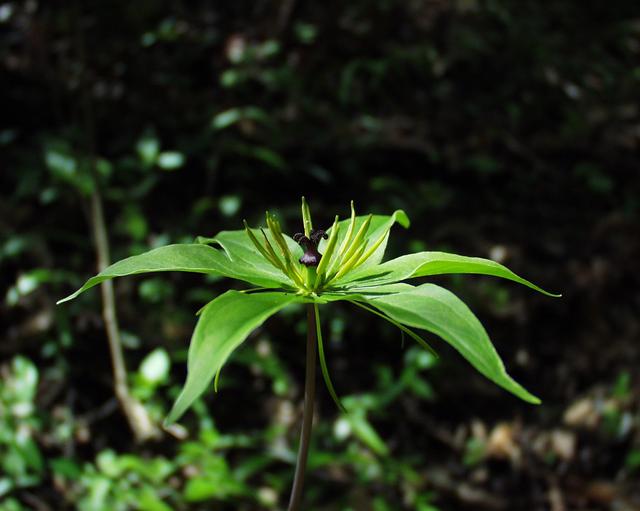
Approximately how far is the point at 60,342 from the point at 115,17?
2.50 m

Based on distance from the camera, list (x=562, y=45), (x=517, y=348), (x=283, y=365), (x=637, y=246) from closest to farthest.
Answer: (x=283, y=365), (x=517, y=348), (x=637, y=246), (x=562, y=45)

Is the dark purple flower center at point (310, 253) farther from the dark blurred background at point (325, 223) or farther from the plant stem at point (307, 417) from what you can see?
the dark blurred background at point (325, 223)

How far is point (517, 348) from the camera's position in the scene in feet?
11.2

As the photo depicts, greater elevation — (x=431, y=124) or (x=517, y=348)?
(x=431, y=124)

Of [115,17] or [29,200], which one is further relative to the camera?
[115,17]

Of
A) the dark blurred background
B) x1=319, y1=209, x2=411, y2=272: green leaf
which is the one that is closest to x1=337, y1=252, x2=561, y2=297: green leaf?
x1=319, y1=209, x2=411, y2=272: green leaf

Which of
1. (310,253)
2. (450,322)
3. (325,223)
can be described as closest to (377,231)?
(310,253)

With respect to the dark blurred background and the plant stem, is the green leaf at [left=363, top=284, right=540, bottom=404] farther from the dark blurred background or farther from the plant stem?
the dark blurred background

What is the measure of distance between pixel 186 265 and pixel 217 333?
173 millimetres

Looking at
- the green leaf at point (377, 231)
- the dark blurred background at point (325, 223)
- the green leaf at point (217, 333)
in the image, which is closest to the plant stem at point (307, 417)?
the green leaf at point (217, 333)

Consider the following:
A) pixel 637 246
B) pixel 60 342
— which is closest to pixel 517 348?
pixel 637 246

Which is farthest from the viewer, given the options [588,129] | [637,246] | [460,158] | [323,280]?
[588,129]

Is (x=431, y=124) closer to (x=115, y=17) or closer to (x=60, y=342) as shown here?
(x=115, y=17)

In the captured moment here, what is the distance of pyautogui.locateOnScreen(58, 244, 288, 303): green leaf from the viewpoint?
841 mm
